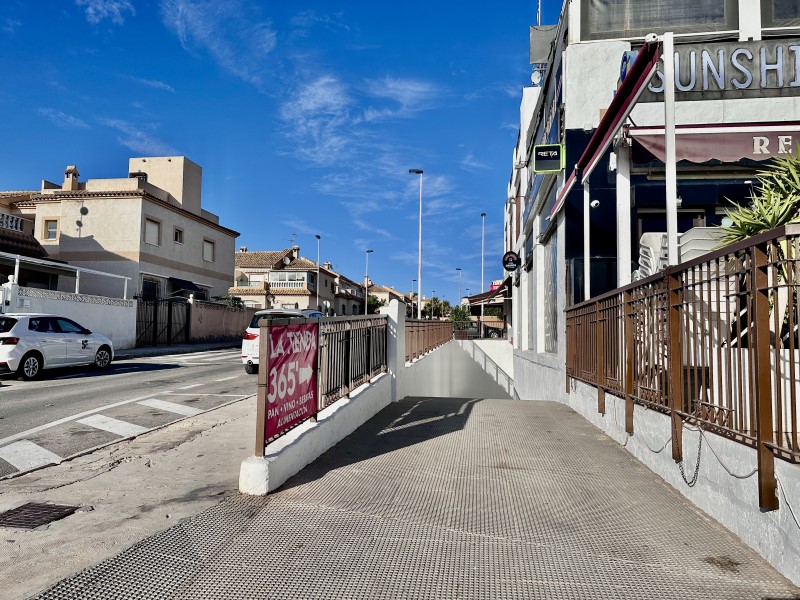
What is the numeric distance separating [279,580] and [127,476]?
8.83 feet

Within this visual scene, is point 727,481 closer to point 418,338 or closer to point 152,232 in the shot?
point 418,338

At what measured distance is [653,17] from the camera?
12781 millimetres

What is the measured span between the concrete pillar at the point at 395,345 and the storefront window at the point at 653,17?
315 inches

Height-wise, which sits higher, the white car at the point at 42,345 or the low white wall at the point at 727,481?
the white car at the point at 42,345

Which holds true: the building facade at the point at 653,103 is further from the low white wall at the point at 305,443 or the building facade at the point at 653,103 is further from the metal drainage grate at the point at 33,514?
the metal drainage grate at the point at 33,514

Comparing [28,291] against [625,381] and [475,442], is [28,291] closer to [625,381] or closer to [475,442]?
[475,442]

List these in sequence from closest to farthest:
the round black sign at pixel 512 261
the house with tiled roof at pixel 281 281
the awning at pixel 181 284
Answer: the round black sign at pixel 512 261 < the awning at pixel 181 284 < the house with tiled roof at pixel 281 281

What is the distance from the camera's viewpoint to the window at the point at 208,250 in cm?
3596

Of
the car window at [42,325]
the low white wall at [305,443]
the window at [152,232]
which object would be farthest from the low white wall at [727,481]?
the window at [152,232]

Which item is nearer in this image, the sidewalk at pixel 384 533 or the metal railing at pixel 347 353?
the sidewalk at pixel 384 533

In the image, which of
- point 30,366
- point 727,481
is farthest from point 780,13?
point 30,366

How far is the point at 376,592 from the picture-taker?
2.81 metres

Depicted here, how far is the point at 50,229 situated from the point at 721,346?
34548 mm

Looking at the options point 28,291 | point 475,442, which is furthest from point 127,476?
point 28,291
